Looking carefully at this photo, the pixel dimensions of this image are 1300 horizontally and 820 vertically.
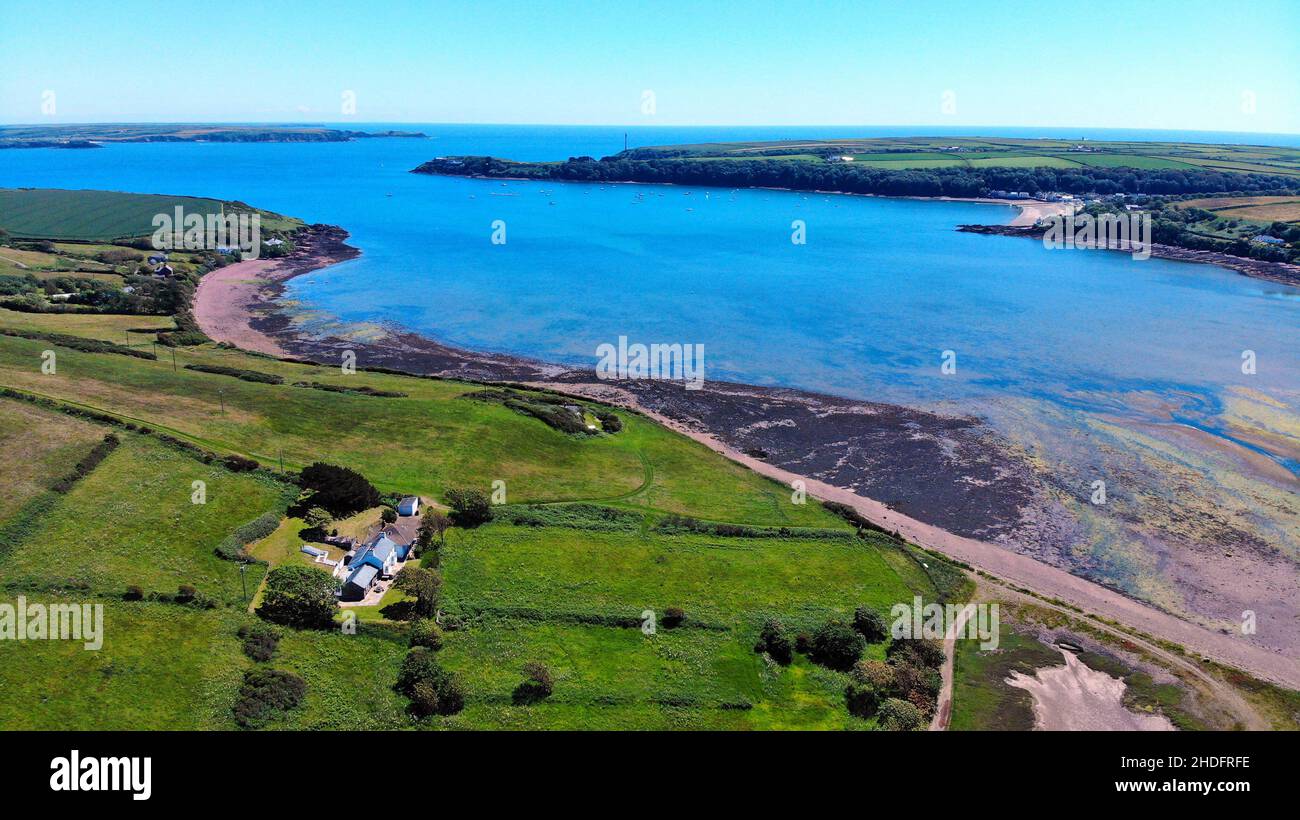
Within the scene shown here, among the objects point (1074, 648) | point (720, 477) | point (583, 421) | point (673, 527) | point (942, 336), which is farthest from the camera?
point (942, 336)

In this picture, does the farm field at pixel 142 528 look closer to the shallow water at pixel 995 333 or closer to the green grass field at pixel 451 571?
the green grass field at pixel 451 571

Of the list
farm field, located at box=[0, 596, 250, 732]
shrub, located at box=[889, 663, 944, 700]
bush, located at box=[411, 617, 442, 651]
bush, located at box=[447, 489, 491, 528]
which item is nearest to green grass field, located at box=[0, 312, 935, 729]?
farm field, located at box=[0, 596, 250, 732]

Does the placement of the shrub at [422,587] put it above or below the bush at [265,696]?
above

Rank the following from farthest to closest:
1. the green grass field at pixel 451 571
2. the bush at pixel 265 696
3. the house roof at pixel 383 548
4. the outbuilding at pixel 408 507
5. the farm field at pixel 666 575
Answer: the outbuilding at pixel 408 507 → the house roof at pixel 383 548 → the farm field at pixel 666 575 → the green grass field at pixel 451 571 → the bush at pixel 265 696

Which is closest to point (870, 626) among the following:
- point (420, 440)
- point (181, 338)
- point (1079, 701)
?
point (1079, 701)

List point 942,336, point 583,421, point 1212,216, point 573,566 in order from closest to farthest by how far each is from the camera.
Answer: point 573,566
point 583,421
point 942,336
point 1212,216

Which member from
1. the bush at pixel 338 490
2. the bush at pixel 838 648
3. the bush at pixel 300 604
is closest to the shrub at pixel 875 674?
the bush at pixel 838 648

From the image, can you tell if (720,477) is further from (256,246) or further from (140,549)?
(256,246)

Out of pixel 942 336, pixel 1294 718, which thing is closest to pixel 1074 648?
pixel 1294 718

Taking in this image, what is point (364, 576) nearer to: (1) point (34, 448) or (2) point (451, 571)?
(2) point (451, 571)
